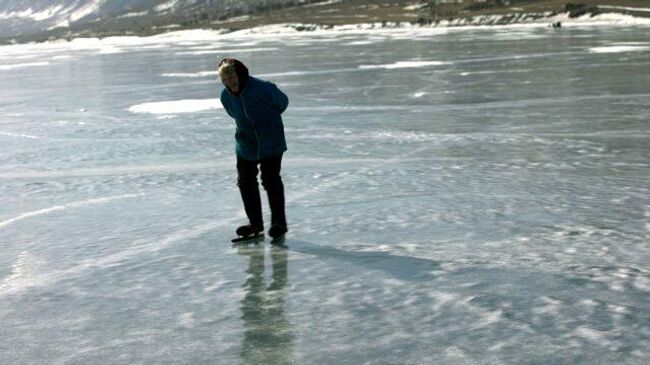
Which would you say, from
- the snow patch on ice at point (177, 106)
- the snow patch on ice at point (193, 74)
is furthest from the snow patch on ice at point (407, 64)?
the snow patch on ice at point (177, 106)

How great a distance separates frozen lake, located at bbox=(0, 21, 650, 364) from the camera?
14.7ft

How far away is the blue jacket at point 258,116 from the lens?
21.2 feet

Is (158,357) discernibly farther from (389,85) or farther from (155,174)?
(389,85)

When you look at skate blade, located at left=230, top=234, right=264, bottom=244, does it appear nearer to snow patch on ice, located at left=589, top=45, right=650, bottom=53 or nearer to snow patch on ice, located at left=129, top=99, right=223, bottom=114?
snow patch on ice, located at left=129, top=99, right=223, bottom=114

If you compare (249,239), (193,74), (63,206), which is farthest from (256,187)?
(193,74)

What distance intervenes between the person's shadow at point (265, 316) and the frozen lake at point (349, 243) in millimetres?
18

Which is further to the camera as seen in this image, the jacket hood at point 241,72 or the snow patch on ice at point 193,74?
the snow patch on ice at point 193,74

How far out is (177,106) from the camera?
61.1 feet

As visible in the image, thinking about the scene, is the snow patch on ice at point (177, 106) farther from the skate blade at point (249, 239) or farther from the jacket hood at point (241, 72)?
the jacket hood at point (241, 72)

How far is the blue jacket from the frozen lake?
2.62ft

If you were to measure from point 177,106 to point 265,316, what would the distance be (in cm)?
1425

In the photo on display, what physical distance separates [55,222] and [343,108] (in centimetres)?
944

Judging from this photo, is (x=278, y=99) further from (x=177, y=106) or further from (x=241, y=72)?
(x=177, y=106)

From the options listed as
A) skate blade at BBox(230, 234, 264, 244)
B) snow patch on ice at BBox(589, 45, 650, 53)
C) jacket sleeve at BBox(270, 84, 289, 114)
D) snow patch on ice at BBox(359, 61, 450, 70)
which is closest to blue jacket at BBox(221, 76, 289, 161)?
jacket sleeve at BBox(270, 84, 289, 114)
